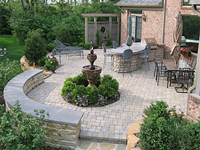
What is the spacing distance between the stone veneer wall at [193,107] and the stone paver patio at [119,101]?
4.04ft

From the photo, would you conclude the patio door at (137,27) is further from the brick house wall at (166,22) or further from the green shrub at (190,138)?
the green shrub at (190,138)

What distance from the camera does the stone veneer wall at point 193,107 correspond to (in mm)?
5395

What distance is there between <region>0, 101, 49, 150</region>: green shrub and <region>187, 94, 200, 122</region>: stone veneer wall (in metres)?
3.41

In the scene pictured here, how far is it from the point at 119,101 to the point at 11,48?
13917mm

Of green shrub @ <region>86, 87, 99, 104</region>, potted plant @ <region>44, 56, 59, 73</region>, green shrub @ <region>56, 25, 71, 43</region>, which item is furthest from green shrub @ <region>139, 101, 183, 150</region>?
green shrub @ <region>56, 25, 71, 43</region>

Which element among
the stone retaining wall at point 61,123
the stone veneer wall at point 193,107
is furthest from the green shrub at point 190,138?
the stone retaining wall at point 61,123

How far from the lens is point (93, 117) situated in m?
6.43

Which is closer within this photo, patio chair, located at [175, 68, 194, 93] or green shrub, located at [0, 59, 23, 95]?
patio chair, located at [175, 68, 194, 93]

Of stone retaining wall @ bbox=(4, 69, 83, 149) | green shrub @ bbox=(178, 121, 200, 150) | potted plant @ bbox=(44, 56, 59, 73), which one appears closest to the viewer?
green shrub @ bbox=(178, 121, 200, 150)

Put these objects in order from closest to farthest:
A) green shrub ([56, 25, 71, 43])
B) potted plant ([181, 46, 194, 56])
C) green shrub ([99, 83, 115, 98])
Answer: green shrub ([99, 83, 115, 98]) → potted plant ([181, 46, 194, 56]) → green shrub ([56, 25, 71, 43])

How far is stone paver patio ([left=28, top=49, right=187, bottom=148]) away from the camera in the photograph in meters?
5.75

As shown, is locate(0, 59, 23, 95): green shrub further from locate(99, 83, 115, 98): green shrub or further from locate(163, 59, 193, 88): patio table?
locate(163, 59, 193, 88): patio table

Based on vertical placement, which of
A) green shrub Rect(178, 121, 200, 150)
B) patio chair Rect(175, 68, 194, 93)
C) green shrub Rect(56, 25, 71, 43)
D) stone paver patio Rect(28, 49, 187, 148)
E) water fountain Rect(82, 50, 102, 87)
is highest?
green shrub Rect(56, 25, 71, 43)

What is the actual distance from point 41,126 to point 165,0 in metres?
10.3
